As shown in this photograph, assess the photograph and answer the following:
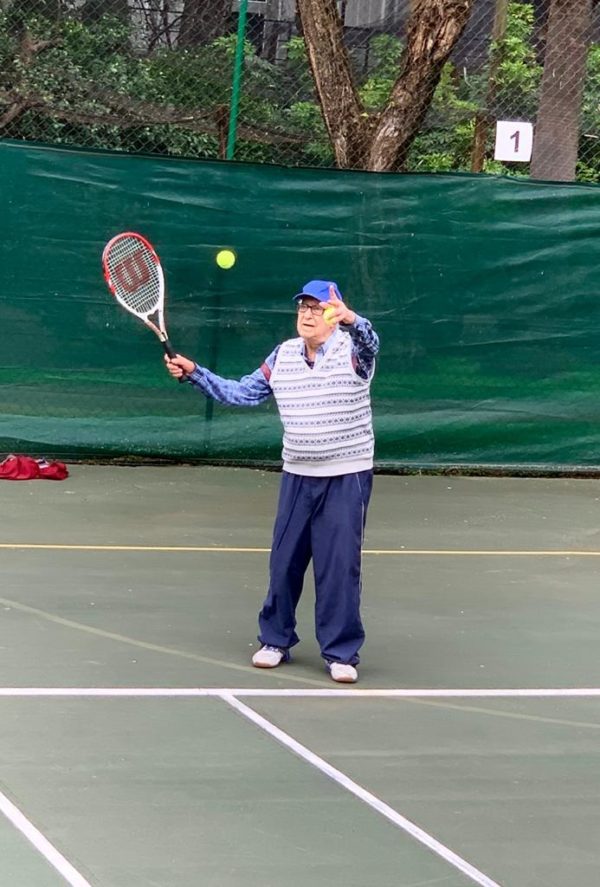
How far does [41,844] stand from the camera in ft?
13.9

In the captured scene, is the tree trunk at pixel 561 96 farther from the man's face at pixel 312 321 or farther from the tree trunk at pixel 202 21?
the man's face at pixel 312 321

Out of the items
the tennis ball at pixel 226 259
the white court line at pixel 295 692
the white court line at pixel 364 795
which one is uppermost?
the tennis ball at pixel 226 259

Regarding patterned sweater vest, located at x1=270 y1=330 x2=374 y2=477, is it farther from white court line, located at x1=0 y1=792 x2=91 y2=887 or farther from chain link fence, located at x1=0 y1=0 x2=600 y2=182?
chain link fence, located at x1=0 y1=0 x2=600 y2=182

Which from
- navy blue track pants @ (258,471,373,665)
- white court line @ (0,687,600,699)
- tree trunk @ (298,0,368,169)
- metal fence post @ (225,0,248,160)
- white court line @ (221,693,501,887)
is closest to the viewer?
white court line @ (221,693,501,887)

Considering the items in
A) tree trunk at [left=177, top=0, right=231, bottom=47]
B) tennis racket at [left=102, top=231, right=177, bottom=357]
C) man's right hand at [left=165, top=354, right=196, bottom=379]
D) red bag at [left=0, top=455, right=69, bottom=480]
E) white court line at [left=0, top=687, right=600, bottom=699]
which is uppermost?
tree trunk at [left=177, top=0, right=231, bottom=47]

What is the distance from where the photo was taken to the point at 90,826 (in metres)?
4.39

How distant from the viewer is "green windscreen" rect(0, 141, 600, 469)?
10.8 meters

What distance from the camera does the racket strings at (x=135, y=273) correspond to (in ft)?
23.1

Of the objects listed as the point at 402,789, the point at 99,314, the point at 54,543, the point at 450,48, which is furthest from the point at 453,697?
the point at 450,48

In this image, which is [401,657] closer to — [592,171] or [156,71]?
[156,71]

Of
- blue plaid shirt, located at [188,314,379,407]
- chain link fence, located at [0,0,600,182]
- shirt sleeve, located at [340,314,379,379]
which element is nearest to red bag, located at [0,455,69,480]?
chain link fence, located at [0,0,600,182]

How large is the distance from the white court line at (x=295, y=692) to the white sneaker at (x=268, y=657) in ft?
0.97

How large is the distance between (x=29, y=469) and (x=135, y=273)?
3604mm

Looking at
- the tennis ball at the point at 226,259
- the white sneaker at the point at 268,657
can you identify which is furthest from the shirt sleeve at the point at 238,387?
the tennis ball at the point at 226,259
